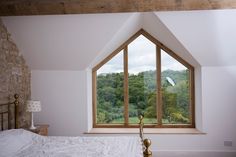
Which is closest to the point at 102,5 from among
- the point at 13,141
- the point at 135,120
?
the point at 13,141

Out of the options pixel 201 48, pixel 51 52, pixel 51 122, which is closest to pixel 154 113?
pixel 201 48

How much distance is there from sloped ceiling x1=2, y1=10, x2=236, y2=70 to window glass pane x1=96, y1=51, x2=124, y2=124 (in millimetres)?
604

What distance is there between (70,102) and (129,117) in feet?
4.08

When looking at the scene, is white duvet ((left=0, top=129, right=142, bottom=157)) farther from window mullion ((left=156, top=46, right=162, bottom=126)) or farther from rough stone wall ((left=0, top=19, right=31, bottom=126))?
window mullion ((left=156, top=46, right=162, bottom=126))

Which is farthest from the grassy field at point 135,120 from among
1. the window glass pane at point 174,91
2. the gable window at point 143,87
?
the window glass pane at point 174,91

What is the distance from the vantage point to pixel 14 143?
2.91 metres

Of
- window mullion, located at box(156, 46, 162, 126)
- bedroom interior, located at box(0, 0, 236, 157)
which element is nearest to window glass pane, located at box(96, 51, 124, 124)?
bedroom interior, located at box(0, 0, 236, 157)

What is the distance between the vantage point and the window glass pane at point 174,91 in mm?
Result: 5086

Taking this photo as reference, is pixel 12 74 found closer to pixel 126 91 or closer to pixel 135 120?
pixel 126 91

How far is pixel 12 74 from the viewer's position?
13.4ft

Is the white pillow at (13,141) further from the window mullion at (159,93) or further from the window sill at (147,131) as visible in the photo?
the window mullion at (159,93)

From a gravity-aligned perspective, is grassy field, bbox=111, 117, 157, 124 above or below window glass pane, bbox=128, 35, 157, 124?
below

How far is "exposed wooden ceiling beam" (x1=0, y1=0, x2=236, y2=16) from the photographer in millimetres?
3355

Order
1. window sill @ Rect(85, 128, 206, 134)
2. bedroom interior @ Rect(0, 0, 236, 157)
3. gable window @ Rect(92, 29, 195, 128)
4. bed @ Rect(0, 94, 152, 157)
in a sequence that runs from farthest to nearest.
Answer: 1. gable window @ Rect(92, 29, 195, 128)
2. window sill @ Rect(85, 128, 206, 134)
3. bedroom interior @ Rect(0, 0, 236, 157)
4. bed @ Rect(0, 94, 152, 157)
